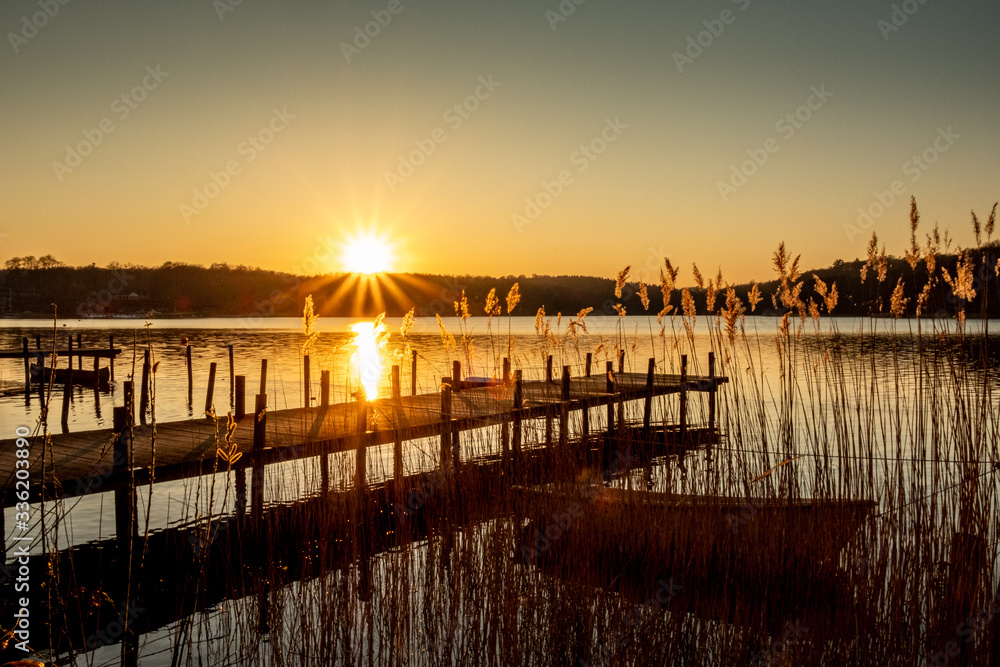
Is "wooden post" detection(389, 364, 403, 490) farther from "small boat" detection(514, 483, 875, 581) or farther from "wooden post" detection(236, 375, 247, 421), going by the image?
"wooden post" detection(236, 375, 247, 421)

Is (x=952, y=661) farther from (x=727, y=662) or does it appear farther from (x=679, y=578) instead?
(x=679, y=578)

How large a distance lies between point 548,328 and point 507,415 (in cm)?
292

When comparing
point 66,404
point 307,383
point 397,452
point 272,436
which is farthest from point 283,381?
point 397,452

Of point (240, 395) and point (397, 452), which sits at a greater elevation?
point (240, 395)

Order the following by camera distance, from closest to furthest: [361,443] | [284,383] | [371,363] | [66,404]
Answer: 1. [361,443]
2. [66,404]
3. [284,383]
4. [371,363]

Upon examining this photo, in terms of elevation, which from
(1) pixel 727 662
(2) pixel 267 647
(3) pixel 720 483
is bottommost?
(2) pixel 267 647

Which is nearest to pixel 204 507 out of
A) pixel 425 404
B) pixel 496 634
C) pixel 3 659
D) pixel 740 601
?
pixel 425 404

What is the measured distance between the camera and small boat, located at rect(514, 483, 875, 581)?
5375mm

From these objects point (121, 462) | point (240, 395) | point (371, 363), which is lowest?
point (121, 462)

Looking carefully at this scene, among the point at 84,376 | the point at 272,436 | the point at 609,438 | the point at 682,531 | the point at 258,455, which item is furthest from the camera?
the point at 84,376

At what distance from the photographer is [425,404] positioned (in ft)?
43.1

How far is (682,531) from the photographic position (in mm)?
5988

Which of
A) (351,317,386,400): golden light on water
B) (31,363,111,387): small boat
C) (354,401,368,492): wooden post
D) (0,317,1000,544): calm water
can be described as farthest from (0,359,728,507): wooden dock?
(31,363,111,387): small boat

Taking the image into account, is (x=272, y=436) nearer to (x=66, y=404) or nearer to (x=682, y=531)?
(x=682, y=531)
